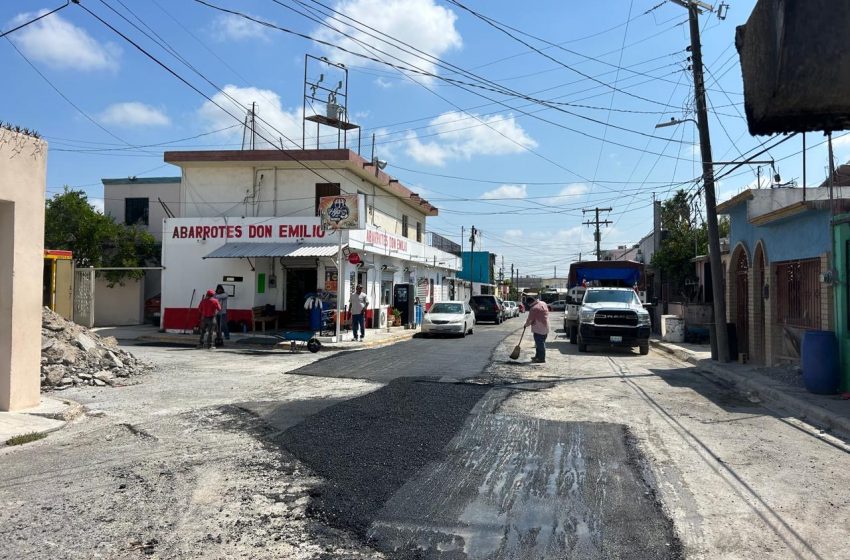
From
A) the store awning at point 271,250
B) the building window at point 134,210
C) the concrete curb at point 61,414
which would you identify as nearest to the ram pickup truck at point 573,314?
the store awning at point 271,250

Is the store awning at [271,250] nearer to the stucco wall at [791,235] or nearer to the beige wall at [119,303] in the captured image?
the beige wall at [119,303]

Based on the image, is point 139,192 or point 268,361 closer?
point 268,361

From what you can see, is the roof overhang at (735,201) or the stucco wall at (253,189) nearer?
the roof overhang at (735,201)

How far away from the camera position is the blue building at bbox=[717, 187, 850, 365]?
38.9 feet

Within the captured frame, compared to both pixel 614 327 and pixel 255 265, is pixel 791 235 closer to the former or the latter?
pixel 614 327

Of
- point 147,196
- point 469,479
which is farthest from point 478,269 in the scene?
point 469,479

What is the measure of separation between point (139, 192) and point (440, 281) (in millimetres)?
19192

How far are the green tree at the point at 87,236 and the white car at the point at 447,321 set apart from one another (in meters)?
13.9

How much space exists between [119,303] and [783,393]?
28.0 m

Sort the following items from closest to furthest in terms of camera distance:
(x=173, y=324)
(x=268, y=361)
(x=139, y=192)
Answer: (x=268, y=361) < (x=173, y=324) < (x=139, y=192)

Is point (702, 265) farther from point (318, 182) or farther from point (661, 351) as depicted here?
point (318, 182)

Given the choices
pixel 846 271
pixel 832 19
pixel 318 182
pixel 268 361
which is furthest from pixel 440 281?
pixel 832 19

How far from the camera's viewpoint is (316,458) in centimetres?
632

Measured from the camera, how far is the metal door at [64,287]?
2012 cm
